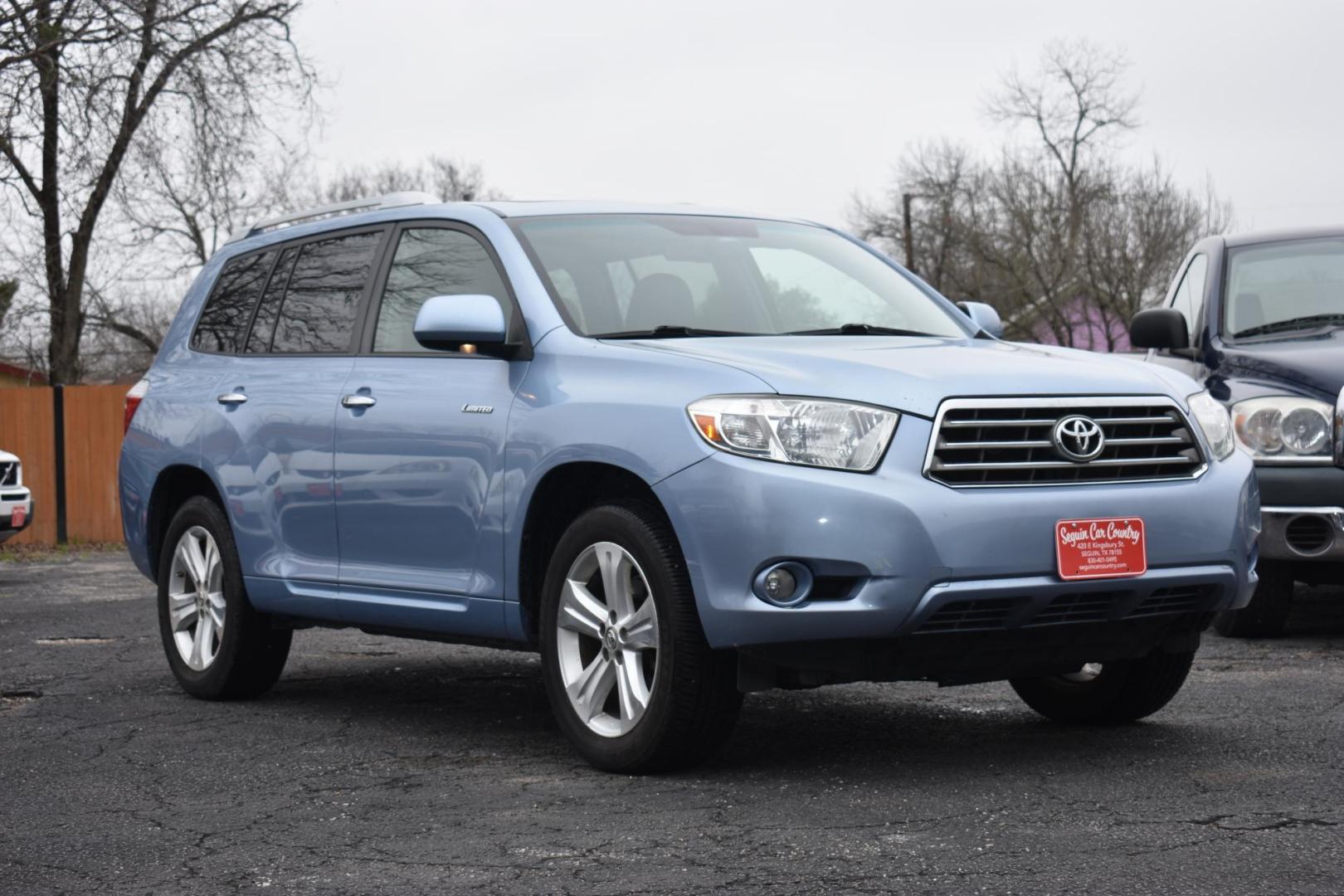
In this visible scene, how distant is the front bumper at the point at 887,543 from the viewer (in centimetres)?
488

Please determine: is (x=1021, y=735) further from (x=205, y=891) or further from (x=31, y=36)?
(x=31, y=36)

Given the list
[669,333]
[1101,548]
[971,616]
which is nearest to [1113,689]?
[1101,548]

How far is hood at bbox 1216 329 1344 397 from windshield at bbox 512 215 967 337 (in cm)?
223

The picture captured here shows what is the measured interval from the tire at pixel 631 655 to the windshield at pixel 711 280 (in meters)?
0.80

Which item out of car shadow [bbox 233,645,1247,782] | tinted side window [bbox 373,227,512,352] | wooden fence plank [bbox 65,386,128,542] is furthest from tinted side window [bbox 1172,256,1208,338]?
wooden fence plank [bbox 65,386,128,542]

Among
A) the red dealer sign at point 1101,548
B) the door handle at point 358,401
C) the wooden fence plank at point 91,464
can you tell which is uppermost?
the door handle at point 358,401

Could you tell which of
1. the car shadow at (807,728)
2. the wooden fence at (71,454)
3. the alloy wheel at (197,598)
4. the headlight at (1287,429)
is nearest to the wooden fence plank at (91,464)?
the wooden fence at (71,454)

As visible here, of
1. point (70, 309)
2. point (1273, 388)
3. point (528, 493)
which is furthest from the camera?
point (70, 309)

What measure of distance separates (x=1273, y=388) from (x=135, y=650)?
5.59m

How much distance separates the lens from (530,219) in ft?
21.0

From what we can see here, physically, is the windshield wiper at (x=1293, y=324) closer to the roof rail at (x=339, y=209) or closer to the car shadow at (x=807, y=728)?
the car shadow at (x=807, y=728)

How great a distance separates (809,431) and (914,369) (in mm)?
403

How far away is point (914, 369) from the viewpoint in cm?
518

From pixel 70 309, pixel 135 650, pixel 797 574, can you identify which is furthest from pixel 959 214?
pixel 797 574
